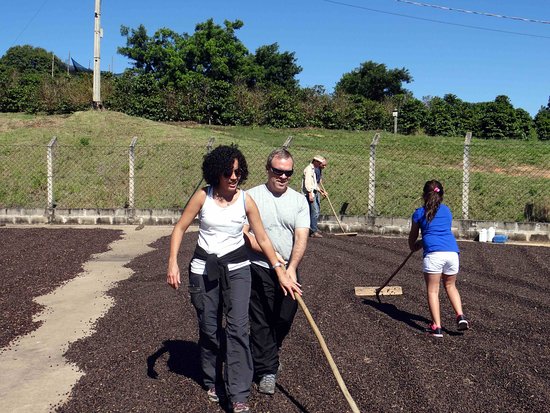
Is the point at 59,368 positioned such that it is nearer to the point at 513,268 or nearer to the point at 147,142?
the point at 513,268

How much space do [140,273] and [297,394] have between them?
206 inches

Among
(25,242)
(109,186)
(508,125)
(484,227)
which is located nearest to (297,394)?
(25,242)

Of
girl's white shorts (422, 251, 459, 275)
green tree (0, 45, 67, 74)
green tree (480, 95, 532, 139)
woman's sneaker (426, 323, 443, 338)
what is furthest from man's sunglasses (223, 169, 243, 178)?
green tree (0, 45, 67, 74)

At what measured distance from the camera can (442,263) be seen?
625 centimetres

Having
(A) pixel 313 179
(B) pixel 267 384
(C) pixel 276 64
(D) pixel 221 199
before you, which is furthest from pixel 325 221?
(C) pixel 276 64

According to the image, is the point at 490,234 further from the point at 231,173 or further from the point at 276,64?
the point at 276,64

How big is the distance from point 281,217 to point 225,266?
1.96ft

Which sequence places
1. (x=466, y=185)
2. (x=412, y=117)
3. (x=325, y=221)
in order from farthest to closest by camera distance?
(x=412, y=117)
(x=325, y=221)
(x=466, y=185)

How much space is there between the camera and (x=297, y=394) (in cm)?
457

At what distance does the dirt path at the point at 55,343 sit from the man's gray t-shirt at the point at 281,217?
1795 millimetres

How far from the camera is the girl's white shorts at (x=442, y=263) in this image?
625 centimetres

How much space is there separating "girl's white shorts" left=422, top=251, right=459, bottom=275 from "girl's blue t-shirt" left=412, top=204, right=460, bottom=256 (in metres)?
0.05

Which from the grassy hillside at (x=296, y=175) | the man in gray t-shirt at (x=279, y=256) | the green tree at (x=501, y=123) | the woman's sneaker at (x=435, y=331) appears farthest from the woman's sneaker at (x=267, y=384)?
the green tree at (x=501, y=123)

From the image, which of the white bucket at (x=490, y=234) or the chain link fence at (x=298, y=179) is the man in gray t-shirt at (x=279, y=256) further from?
the chain link fence at (x=298, y=179)
